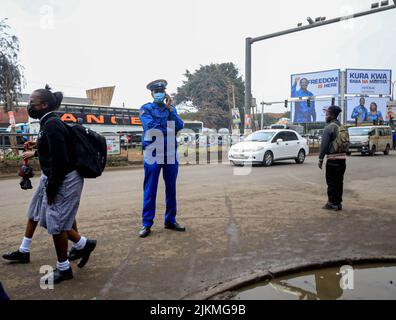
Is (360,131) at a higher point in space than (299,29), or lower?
lower

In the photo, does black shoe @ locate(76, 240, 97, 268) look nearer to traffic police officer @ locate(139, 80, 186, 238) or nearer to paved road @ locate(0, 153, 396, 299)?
paved road @ locate(0, 153, 396, 299)

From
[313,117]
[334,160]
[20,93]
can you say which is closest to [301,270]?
[334,160]

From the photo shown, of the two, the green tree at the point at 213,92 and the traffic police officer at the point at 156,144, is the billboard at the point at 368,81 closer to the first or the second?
the green tree at the point at 213,92

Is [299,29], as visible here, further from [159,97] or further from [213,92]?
[213,92]

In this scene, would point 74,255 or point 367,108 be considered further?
point 367,108

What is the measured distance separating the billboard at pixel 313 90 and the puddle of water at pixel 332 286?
46637 mm

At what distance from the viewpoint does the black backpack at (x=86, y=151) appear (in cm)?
344

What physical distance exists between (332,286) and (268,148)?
1259 cm

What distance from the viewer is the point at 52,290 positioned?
10.5 ft

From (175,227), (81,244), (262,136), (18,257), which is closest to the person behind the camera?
(81,244)

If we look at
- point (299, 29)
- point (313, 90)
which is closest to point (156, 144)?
point (299, 29)

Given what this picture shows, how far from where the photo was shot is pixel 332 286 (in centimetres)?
330

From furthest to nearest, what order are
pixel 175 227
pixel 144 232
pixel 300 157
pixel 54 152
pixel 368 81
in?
pixel 368 81 < pixel 300 157 < pixel 175 227 < pixel 144 232 < pixel 54 152
